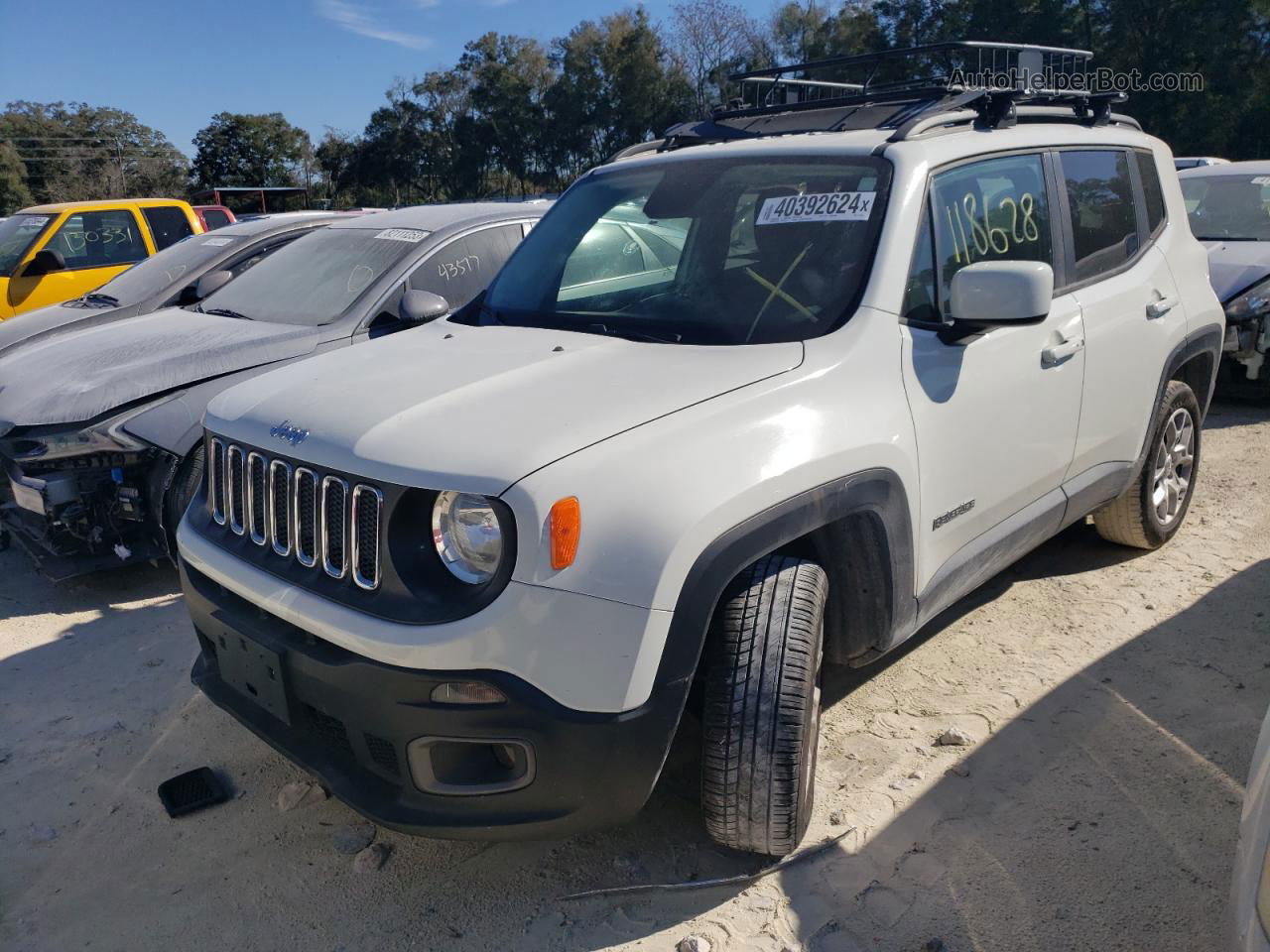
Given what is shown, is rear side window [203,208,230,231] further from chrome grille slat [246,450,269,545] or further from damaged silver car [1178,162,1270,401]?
chrome grille slat [246,450,269,545]

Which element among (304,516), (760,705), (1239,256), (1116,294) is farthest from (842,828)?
(1239,256)

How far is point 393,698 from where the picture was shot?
228 cm

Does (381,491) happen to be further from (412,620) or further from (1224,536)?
(1224,536)

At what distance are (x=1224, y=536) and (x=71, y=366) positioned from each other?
224 inches

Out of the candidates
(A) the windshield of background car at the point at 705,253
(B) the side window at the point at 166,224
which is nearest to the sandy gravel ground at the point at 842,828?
(A) the windshield of background car at the point at 705,253

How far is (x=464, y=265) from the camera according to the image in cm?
569

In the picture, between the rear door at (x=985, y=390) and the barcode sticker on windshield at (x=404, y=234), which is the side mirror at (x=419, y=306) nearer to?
the barcode sticker on windshield at (x=404, y=234)

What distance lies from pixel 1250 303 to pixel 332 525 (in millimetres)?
6659

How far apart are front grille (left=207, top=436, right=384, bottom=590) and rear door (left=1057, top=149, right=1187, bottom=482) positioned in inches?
100

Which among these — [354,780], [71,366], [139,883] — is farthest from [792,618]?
[71,366]

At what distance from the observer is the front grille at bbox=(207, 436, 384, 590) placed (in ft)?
7.88

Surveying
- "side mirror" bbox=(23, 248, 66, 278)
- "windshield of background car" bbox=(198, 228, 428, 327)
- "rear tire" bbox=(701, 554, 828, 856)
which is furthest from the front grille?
"side mirror" bbox=(23, 248, 66, 278)

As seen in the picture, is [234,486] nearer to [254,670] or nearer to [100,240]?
[254,670]

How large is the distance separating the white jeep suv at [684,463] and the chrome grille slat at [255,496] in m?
0.02
